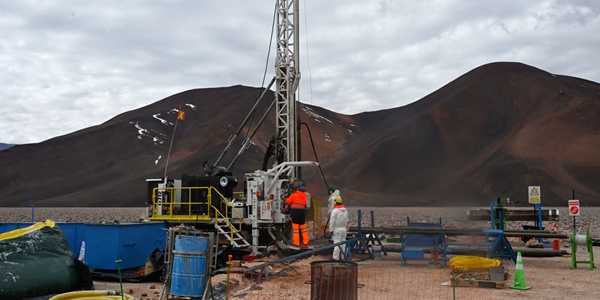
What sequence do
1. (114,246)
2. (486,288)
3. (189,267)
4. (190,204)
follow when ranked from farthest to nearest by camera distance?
1. (190,204)
2. (114,246)
3. (486,288)
4. (189,267)

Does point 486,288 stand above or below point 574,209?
below

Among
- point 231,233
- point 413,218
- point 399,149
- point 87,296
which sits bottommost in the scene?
point 413,218

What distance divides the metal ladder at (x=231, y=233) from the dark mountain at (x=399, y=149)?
58.3m

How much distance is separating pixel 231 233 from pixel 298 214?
173cm

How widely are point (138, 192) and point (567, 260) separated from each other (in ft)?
267

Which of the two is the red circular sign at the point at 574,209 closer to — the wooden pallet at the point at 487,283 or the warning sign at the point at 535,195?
the warning sign at the point at 535,195

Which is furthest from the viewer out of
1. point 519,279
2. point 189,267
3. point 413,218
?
point 413,218

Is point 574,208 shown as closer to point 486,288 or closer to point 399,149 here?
point 486,288

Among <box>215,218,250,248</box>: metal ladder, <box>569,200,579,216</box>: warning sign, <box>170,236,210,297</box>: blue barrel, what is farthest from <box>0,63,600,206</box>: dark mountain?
<box>170,236,210,297</box>: blue barrel

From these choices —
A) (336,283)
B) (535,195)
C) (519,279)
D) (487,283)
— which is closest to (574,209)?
(535,195)

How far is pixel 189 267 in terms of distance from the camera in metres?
8.14

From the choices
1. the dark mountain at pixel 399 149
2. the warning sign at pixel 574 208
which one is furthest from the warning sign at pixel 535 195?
the dark mountain at pixel 399 149

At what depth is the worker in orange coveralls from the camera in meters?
13.7

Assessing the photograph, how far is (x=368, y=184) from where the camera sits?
8694cm
